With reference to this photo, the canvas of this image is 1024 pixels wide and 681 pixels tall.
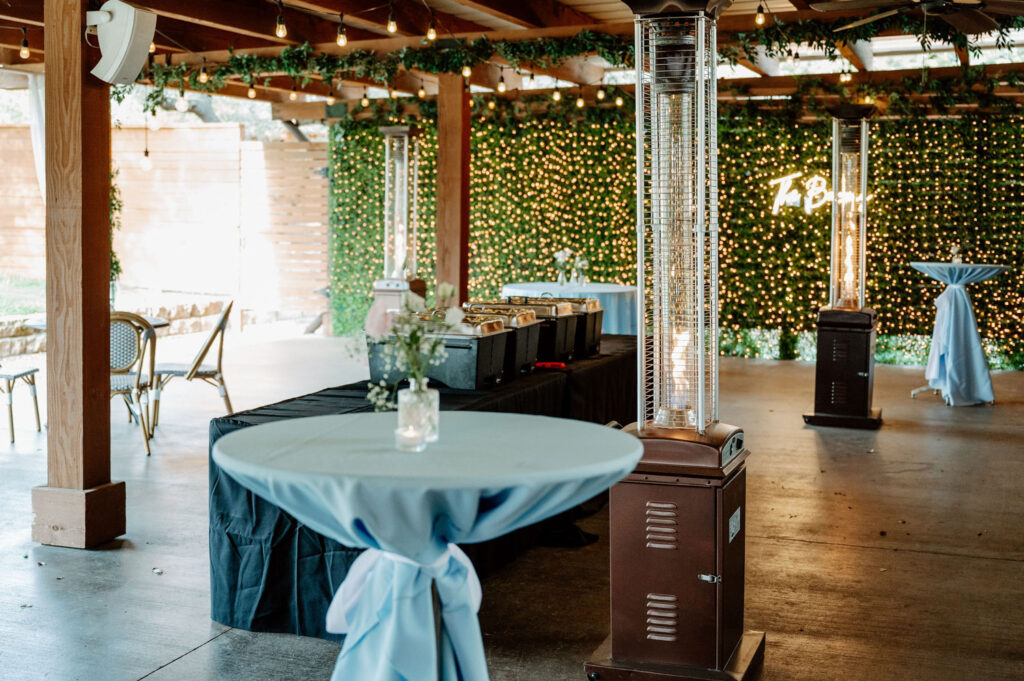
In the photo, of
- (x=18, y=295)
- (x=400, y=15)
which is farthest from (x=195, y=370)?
(x=18, y=295)

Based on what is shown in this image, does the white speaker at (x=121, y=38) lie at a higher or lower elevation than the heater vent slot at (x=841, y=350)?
higher

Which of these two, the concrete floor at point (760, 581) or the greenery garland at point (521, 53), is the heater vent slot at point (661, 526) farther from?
the greenery garland at point (521, 53)

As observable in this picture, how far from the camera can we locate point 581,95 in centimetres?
1079

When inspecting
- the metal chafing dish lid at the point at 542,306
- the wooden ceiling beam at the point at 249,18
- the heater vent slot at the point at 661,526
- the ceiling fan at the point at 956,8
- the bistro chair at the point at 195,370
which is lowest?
the heater vent slot at the point at 661,526

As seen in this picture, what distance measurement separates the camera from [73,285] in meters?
4.45

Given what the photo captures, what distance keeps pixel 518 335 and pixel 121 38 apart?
7.00ft

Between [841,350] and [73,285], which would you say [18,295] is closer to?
[73,285]

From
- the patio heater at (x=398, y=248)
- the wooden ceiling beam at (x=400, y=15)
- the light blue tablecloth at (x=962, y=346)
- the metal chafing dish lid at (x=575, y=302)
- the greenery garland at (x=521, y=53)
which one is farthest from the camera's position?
the patio heater at (x=398, y=248)

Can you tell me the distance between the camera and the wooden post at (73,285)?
445cm

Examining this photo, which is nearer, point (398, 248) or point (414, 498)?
point (414, 498)

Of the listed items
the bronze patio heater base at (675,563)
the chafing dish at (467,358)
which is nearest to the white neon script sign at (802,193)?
the chafing dish at (467,358)

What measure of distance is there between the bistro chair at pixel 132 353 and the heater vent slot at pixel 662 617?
413 cm

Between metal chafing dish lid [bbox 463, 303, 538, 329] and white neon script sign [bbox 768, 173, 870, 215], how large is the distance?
640 cm

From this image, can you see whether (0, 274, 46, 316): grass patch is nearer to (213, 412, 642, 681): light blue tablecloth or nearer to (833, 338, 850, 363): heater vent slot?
(833, 338, 850, 363): heater vent slot
